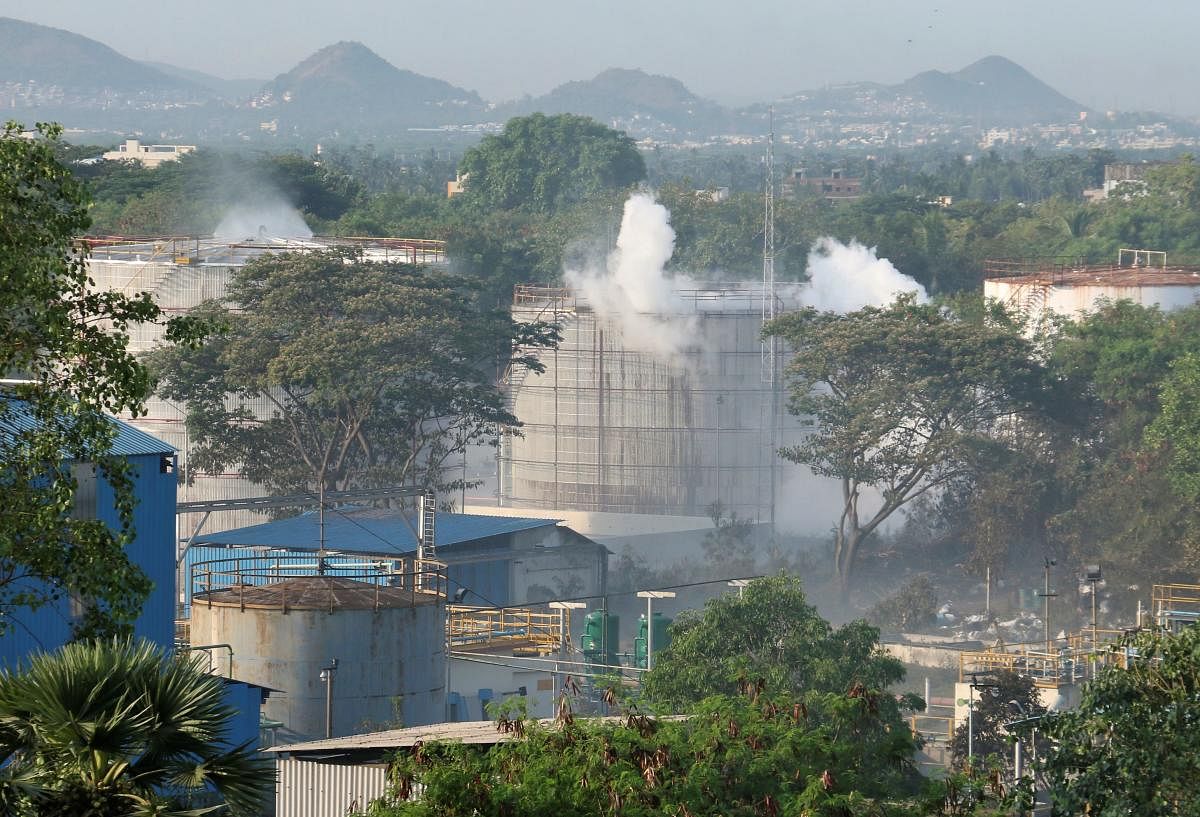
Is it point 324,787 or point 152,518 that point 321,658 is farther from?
point 324,787

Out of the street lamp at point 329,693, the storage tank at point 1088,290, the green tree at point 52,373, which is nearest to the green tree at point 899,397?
the storage tank at point 1088,290

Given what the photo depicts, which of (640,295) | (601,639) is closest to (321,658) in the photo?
(601,639)

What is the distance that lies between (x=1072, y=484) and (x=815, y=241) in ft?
121

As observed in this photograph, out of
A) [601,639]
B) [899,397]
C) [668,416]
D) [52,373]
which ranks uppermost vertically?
[52,373]

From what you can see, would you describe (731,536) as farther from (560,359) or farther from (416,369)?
(416,369)

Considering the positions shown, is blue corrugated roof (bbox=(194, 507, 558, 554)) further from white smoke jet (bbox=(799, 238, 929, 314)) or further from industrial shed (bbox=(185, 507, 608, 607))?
white smoke jet (bbox=(799, 238, 929, 314))

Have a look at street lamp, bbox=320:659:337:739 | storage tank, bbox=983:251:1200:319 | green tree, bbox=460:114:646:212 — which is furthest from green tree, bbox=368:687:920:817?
green tree, bbox=460:114:646:212

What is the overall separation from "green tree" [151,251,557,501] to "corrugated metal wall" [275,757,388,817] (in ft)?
111

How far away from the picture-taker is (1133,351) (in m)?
57.9

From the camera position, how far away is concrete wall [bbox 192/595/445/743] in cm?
2794

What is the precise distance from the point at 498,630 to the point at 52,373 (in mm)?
29323

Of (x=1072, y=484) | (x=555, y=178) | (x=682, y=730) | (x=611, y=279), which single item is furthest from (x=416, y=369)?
(x=555, y=178)

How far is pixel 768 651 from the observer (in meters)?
28.7

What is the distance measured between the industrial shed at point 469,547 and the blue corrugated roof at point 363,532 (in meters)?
0.02
